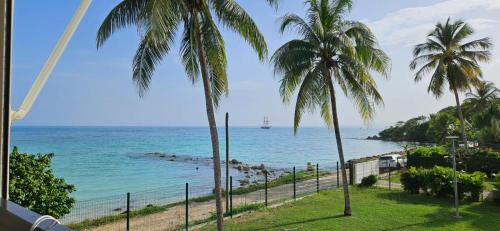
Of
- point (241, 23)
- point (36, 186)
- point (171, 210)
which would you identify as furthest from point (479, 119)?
point (36, 186)

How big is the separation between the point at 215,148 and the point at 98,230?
6227mm

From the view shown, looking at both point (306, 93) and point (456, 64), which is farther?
point (456, 64)

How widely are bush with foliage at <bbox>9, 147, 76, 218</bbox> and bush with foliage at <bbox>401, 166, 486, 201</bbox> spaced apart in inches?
525

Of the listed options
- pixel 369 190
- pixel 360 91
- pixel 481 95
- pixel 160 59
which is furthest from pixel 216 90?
pixel 481 95

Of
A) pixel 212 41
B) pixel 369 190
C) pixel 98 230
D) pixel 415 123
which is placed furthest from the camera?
pixel 415 123

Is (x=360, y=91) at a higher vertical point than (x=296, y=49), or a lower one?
lower

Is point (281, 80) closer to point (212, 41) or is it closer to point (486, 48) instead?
point (212, 41)

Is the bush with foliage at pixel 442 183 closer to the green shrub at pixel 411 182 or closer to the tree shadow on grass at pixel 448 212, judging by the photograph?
the green shrub at pixel 411 182

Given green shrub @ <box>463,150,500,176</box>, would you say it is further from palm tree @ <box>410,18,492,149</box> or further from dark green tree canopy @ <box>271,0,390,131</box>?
dark green tree canopy @ <box>271,0,390,131</box>

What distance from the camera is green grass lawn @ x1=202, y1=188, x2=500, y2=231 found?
36.0 ft

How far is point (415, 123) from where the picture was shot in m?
82.6

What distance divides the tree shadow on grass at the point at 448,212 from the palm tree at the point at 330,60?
8.36ft

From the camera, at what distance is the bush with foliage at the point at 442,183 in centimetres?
1510

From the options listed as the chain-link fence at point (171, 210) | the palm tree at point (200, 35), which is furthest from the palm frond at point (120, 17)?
the chain-link fence at point (171, 210)
